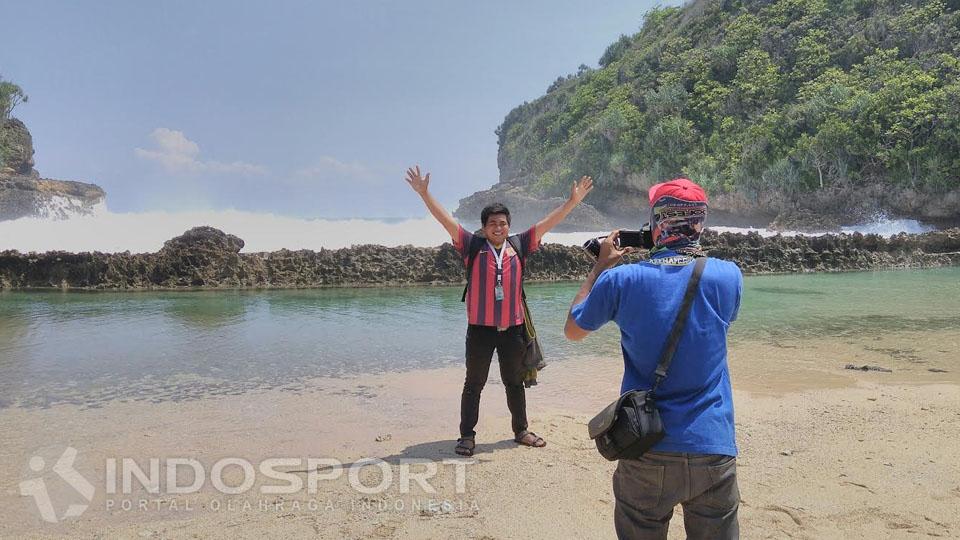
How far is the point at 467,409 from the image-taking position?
14.5 feet

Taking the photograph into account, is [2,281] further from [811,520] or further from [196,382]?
[811,520]

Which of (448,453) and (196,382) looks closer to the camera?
(448,453)

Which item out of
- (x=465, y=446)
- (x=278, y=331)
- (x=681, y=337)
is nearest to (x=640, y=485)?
(x=681, y=337)

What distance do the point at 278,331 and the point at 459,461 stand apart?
19.7 feet

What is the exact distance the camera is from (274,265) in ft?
54.4

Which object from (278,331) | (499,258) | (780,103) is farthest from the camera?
(780,103)

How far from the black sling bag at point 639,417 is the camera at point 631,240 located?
29 cm

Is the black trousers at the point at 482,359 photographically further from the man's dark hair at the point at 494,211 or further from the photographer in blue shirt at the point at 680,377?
the photographer in blue shirt at the point at 680,377

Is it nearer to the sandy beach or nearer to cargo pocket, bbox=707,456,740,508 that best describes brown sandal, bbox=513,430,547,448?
the sandy beach

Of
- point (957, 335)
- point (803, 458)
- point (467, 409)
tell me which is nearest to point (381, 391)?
point (467, 409)

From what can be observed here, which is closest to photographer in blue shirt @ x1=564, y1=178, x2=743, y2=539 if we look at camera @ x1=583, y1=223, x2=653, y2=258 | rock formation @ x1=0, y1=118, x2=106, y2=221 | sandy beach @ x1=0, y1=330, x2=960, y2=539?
camera @ x1=583, y1=223, x2=653, y2=258

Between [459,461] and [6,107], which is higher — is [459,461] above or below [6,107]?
below

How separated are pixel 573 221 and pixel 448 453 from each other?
42433 millimetres

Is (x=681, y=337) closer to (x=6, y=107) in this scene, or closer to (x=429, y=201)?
(x=429, y=201)
